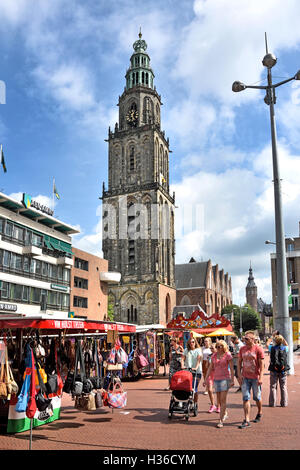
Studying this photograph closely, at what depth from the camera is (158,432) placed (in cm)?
805

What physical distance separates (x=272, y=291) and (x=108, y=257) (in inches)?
1143

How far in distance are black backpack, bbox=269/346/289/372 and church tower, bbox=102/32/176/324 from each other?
53.9 metres

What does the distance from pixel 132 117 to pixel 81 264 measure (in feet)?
117

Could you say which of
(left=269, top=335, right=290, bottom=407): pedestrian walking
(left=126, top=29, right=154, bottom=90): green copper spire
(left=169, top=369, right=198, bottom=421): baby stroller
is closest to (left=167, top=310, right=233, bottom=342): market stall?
(left=269, top=335, right=290, bottom=407): pedestrian walking

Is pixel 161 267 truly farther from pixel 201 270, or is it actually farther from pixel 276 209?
pixel 276 209

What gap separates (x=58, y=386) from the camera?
907cm

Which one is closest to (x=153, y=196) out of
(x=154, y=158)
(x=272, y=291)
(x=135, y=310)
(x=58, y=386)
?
(x=154, y=158)

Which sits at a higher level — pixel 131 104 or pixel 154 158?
pixel 131 104

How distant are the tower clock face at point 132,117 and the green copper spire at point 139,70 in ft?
18.1

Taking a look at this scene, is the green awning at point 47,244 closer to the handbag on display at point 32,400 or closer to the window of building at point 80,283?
the window of building at point 80,283

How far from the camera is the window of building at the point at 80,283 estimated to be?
161 ft

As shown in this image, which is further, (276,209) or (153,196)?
A: (153,196)

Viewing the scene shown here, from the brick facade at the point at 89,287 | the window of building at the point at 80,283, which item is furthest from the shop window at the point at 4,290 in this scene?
the window of building at the point at 80,283

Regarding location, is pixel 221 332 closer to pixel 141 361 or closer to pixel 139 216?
pixel 141 361
